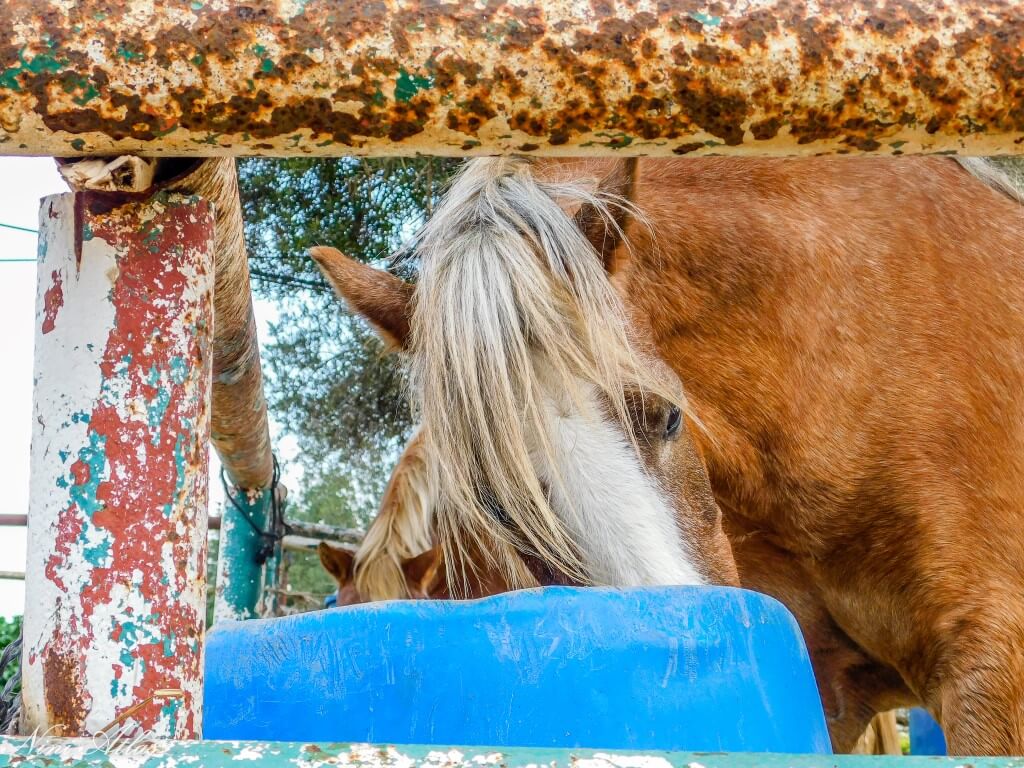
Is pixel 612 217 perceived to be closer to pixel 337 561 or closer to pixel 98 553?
pixel 98 553

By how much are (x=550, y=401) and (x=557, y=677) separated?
486 mm

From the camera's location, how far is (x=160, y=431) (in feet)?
2.05

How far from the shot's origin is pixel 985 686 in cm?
167

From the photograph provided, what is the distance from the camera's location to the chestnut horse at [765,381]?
1.40m

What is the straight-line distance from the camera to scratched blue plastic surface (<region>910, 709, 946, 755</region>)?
273 cm

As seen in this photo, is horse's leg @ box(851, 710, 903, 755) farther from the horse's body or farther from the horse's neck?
the horse's neck

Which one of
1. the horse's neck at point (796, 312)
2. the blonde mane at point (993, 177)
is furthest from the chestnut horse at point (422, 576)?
the blonde mane at point (993, 177)

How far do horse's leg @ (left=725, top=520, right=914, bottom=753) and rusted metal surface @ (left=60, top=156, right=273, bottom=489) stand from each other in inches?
39.2

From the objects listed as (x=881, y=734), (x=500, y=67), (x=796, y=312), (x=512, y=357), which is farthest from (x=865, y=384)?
(x=881, y=734)

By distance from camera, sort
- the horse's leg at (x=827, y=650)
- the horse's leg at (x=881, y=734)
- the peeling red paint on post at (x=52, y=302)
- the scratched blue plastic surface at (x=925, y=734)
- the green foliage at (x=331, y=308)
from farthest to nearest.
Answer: the horse's leg at (x=881, y=734), the scratched blue plastic surface at (x=925, y=734), the green foliage at (x=331, y=308), the horse's leg at (x=827, y=650), the peeling red paint on post at (x=52, y=302)

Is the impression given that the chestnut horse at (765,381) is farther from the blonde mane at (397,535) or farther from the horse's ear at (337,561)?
the horse's ear at (337,561)

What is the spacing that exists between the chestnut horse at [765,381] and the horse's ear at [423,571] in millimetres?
374

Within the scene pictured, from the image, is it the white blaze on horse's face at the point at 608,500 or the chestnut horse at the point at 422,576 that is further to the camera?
the chestnut horse at the point at 422,576

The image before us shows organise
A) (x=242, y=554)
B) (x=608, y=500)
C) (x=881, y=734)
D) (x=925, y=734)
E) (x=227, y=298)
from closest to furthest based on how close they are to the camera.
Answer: (x=608, y=500) < (x=227, y=298) < (x=242, y=554) < (x=925, y=734) < (x=881, y=734)
